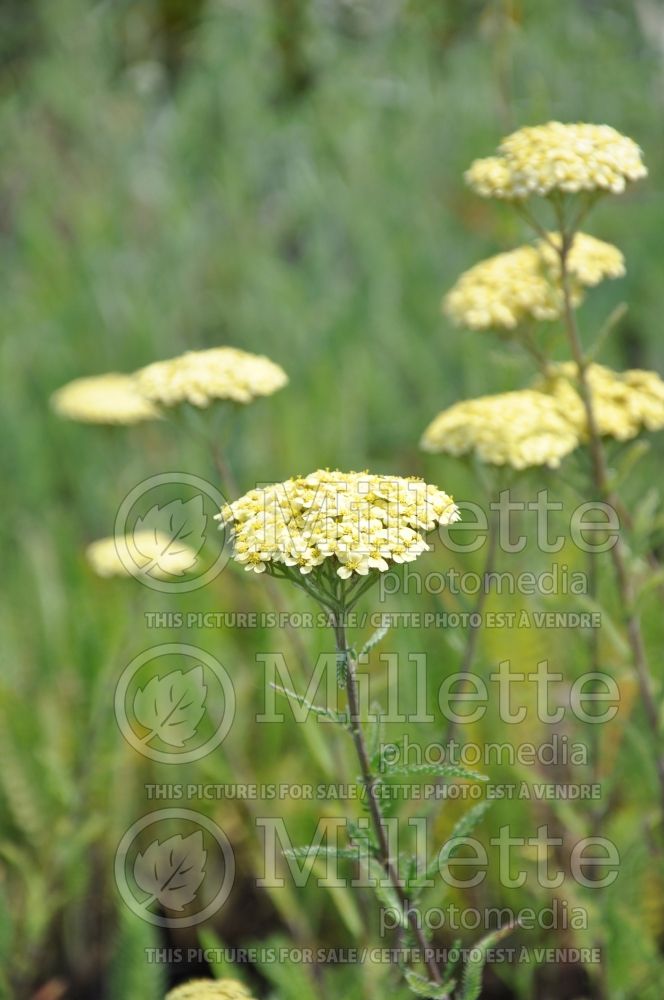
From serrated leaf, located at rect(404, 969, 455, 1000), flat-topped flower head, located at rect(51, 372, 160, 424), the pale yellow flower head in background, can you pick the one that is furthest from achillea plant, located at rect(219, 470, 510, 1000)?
flat-topped flower head, located at rect(51, 372, 160, 424)

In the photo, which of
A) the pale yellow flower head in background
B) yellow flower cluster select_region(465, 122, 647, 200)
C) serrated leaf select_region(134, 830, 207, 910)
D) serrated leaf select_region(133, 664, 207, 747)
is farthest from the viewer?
serrated leaf select_region(133, 664, 207, 747)

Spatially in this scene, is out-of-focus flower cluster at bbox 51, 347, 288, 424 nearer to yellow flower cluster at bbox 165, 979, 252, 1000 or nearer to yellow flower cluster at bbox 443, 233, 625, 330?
yellow flower cluster at bbox 443, 233, 625, 330

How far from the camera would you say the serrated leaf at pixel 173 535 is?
5.24 feet

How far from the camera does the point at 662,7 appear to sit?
4.66 metres

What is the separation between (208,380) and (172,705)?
0.78 metres

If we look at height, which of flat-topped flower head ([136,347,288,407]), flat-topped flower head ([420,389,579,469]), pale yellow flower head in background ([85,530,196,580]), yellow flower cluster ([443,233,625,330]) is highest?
yellow flower cluster ([443,233,625,330])

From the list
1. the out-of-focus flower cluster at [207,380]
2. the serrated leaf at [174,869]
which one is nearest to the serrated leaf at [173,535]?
the out-of-focus flower cluster at [207,380]

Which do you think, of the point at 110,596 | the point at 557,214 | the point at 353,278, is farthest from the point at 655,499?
the point at 353,278

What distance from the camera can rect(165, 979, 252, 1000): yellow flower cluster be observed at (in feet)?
3.21

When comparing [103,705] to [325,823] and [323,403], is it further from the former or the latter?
[323,403]

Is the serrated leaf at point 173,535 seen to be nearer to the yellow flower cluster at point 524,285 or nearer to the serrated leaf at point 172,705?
the serrated leaf at point 172,705

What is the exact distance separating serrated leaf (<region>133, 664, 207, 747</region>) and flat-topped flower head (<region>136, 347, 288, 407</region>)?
2.25 ft

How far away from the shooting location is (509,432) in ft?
3.98

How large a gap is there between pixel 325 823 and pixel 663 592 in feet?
2.27
